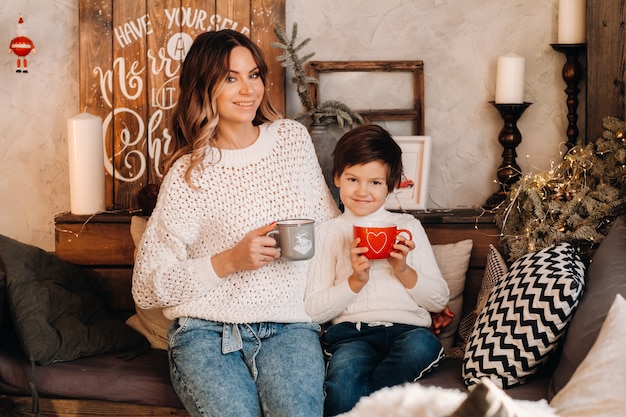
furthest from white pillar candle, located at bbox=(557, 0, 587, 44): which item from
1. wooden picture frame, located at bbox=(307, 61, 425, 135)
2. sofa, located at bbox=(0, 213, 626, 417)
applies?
sofa, located at bbox=(0, 213, 626, 417)

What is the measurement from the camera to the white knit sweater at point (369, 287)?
2198mm

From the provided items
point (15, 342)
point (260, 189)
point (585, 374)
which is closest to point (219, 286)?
point (260, 189)

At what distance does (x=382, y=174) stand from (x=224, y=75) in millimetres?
495

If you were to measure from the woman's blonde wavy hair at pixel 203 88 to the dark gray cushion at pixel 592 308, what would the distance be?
994 mm

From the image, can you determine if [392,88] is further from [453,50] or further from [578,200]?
[578,200]

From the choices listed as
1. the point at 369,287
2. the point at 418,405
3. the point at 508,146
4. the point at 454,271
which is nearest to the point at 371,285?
the point at 369,287

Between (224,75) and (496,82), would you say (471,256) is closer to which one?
(496,82)

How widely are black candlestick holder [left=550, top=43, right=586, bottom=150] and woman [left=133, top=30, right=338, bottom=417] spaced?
0.92m

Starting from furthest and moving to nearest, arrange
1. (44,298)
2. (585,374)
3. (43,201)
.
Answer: (43,201) → (44,298) → (585,374)

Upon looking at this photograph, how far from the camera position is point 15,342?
95.8 inches

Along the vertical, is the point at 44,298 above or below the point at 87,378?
above

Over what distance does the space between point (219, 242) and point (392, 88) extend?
88 centimetres

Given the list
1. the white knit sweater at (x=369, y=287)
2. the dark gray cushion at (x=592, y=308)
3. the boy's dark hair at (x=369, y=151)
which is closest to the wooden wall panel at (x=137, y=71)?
the boy's dark hair at (x=369, y=151)

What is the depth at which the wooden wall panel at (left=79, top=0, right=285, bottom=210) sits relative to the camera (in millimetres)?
2742
